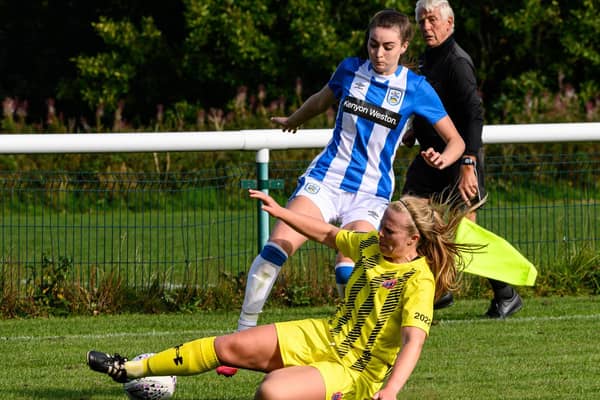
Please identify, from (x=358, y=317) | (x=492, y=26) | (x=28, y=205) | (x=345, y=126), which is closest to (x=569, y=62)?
(x=492, y=26)

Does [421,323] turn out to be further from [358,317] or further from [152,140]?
[152,140]

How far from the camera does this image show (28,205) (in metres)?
12.8

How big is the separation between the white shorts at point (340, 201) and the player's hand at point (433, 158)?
1.49 ft

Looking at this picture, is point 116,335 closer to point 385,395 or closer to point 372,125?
point 372,125

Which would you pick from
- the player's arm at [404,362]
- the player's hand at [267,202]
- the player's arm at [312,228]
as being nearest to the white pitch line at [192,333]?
the player's arm at [312,228]

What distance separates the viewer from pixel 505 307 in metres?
9.47

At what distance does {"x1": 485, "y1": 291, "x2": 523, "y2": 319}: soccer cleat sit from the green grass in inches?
2.8

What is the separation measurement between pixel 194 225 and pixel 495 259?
3266mm

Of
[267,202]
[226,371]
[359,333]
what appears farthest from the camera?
[226,371]

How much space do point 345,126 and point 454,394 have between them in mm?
1693

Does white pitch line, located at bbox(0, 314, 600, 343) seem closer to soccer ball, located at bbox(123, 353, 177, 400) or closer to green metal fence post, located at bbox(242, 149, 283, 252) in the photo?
green metal fence post, located at bbox(242, 149, 283, 252)

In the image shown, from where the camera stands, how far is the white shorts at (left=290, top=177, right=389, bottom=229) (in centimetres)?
741

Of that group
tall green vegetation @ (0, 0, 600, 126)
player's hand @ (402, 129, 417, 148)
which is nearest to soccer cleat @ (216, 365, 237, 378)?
player's hand @ (402, 129, 417, 148)

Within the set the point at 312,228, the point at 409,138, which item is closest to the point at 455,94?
the point at 409,138
